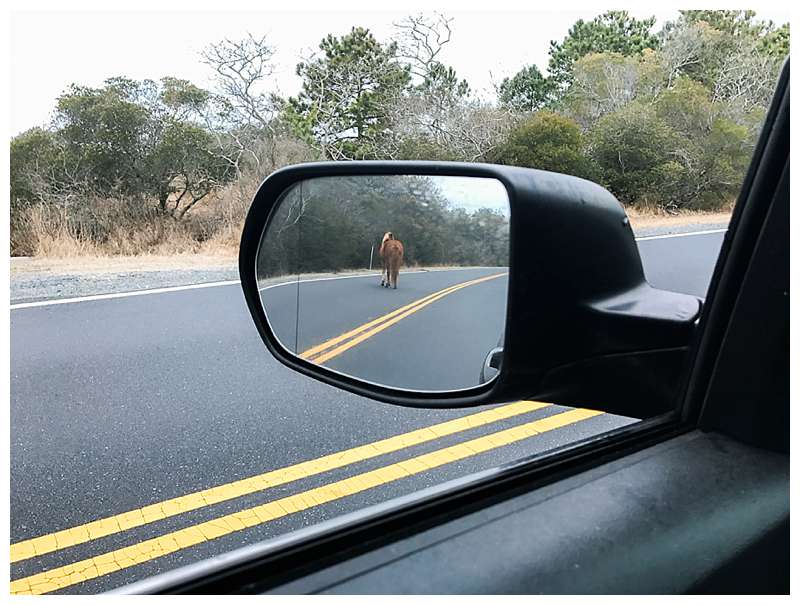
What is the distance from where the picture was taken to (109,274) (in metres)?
3.23

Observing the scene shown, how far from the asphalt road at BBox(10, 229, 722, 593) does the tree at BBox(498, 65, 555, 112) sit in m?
0.82

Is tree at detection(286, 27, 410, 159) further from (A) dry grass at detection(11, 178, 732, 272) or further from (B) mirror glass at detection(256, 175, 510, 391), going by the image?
(B) mirror glass at detection(256, 175, 510, 391)

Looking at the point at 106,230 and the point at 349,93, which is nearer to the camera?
the point at 349,93

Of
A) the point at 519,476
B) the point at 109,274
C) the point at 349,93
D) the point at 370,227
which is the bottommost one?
the point at 519,476

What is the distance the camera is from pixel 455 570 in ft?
2.71

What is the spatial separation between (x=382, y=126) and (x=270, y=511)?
133 centimetres

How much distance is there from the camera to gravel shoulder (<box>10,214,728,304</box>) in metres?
2.75

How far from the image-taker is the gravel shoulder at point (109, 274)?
2.75 metres

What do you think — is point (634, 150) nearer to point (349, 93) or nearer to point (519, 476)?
point (349, 93)

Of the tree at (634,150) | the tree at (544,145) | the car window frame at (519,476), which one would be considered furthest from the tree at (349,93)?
the car window frame at (519,476)

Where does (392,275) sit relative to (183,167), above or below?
below

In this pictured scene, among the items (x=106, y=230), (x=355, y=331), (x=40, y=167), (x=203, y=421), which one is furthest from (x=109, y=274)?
(x=355, y=331)
